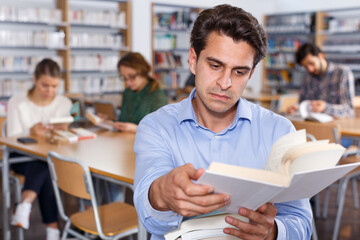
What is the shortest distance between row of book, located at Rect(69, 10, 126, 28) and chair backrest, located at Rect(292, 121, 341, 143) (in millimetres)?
4343

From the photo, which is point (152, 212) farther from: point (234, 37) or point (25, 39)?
point (25, 39)

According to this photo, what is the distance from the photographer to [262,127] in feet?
4.18

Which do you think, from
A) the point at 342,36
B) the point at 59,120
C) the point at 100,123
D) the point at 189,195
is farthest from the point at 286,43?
the point at 189,195

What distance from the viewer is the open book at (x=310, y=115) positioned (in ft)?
10.4

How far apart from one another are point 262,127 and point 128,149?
1333 millimetres

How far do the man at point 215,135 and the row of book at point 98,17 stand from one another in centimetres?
547

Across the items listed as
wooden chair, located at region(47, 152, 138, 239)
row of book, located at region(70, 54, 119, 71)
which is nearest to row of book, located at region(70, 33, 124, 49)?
row of book, located at region(70, 54, 119, 71)

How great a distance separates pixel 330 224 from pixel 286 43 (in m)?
5.41

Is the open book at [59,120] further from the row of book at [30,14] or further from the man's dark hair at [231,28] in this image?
the row of book at [30,14]

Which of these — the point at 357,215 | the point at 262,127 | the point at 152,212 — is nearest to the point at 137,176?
the point at 152,212

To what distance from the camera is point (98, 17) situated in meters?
6.62

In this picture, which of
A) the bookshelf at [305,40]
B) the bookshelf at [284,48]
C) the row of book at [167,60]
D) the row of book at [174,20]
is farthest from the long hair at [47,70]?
the bookshelf at [284,48]

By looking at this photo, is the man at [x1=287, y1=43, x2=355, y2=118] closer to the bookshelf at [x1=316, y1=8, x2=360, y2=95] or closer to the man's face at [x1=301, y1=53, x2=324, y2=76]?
the man's face at [x1=301, y1=53, x2=324, y2=76]

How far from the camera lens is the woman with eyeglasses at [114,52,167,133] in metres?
3.23
